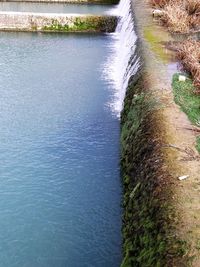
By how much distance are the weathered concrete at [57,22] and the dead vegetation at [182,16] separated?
132 inches

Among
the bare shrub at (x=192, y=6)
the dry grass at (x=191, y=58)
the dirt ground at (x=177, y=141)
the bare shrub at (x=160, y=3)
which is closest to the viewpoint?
the dirt ground at (x=177, y=141)

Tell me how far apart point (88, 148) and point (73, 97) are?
2995 mm

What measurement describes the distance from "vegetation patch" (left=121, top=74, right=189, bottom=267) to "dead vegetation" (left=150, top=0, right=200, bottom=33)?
6.26 metres

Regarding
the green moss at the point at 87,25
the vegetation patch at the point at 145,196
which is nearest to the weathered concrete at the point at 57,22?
the green moss at the point at 87,25

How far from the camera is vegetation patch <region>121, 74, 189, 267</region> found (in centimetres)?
545

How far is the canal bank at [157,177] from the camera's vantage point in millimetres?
5445

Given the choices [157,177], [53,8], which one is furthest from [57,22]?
[157,177]

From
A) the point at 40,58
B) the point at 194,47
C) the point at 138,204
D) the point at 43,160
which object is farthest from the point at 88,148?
the point at 40,58

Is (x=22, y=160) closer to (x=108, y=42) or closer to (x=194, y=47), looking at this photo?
(x=194, y=47)

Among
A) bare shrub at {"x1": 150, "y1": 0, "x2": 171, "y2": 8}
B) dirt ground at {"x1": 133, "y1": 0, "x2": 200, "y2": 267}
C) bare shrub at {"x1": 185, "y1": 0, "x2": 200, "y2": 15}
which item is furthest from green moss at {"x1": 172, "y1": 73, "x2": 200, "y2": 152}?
bare shrub at {"x1": 150, "y1": 0, "x2": 171, "y2": 8}

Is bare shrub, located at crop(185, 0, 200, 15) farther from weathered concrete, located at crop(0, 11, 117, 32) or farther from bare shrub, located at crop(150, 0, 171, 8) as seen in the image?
weathered concrete, located at crop(0, 11, 117, 32)

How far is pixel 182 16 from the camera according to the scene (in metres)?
15.6

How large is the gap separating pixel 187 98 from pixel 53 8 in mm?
15236

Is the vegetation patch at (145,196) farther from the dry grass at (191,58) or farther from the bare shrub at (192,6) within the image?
the bare shrub at (192,6)
